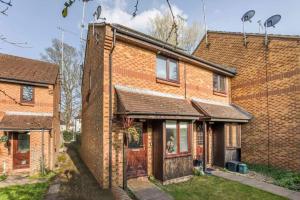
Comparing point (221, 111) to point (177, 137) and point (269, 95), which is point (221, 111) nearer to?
point (269, 95)

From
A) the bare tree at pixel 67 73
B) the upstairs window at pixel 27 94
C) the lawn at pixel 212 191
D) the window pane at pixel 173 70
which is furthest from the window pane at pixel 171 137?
the bare tree at pixel 67 73

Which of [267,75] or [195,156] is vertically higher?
[267,75]

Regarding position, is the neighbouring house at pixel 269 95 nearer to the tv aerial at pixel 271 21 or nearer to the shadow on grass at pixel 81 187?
the tv aerial at pixel 271 21

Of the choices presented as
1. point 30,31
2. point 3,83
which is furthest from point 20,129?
point 30,31

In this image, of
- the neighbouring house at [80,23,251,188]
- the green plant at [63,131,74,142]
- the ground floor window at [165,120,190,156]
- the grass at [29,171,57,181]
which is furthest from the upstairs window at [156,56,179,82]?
the green plant at [63,131,74,142]

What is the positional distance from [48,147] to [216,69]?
37.7 ft

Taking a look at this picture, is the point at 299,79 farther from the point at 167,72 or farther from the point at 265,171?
the point at 167,72

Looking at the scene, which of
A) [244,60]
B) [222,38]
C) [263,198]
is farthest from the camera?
[222,38]

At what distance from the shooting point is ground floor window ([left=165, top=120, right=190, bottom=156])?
9.05 meters

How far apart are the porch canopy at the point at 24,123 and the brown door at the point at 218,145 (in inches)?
382

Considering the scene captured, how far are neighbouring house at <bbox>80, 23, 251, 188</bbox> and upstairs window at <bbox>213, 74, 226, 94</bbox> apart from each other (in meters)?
2.38

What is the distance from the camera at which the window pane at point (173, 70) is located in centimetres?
1075

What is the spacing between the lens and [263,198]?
7.66 meters

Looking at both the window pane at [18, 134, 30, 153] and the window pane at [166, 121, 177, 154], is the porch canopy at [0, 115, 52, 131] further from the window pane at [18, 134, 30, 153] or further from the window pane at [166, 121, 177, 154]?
the window pane at [166, 121, 177, 154]
